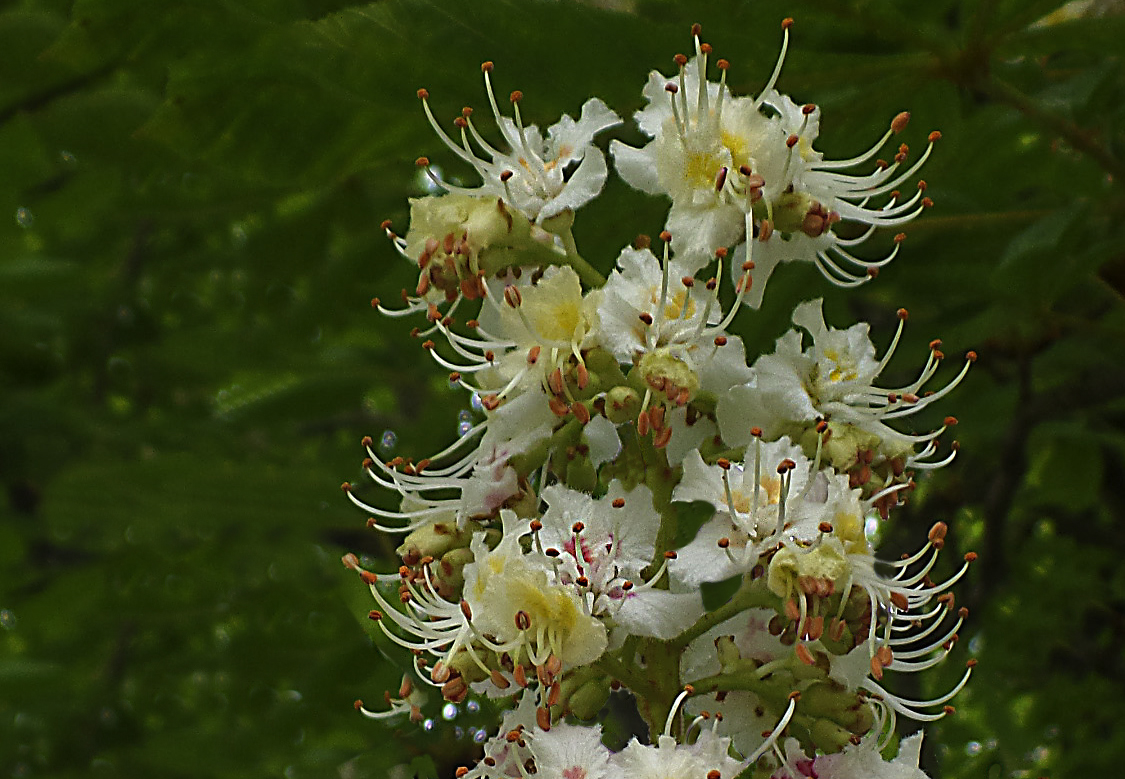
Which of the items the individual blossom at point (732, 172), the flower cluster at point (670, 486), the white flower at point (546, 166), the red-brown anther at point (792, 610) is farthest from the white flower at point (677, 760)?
the white flower at point (546, 166)

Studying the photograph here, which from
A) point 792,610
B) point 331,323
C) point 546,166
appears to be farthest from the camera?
point 331,323

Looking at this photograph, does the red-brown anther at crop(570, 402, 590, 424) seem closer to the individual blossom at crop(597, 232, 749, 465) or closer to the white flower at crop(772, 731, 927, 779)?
the individual blossom at crop(597, 232, 749, 465)

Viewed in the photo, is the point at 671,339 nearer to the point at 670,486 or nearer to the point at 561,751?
the point at 670,486

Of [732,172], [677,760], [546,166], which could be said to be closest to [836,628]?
[677,760]

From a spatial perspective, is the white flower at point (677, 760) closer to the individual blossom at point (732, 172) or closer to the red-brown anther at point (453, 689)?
the red-brown anther at point (453, 689)

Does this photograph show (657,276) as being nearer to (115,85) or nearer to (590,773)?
(590,773)

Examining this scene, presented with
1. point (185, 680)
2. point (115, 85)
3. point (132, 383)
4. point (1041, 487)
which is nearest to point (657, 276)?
point (115, 85)

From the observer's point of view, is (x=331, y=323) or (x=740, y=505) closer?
(x=740, y=505)
